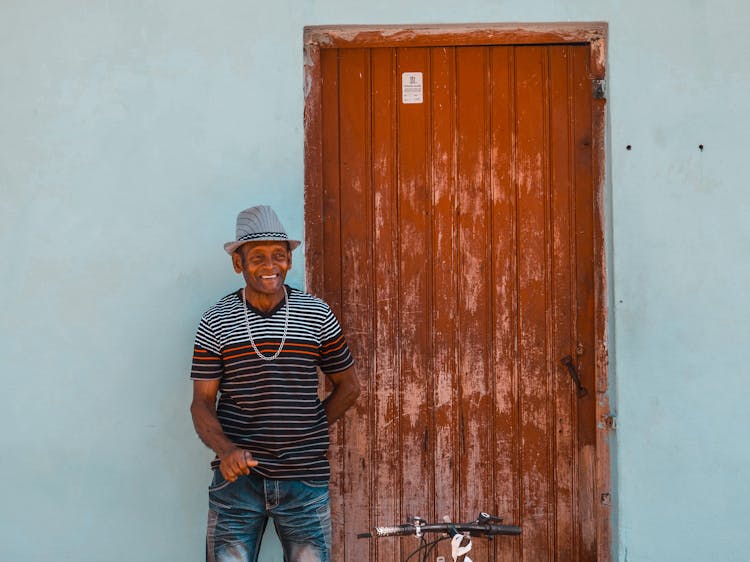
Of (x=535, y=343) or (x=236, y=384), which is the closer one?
(x=236, y=384)

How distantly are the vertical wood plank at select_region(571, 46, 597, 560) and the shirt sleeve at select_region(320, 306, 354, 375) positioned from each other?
3.88ft

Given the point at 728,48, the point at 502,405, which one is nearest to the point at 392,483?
the point at 502,405

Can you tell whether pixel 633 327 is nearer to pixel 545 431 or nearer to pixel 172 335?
pixel 545 431

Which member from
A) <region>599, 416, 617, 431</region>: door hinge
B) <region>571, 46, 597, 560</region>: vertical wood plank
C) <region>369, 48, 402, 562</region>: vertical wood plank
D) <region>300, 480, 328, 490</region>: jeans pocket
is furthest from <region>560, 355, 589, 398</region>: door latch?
<region>300, 480, 328, 490</region>: jeans pocket

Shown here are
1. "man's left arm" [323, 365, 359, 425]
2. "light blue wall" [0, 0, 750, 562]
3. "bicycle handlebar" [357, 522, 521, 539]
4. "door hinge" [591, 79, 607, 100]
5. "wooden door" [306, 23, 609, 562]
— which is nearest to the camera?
"bicycle handlebar" [357, 522, 521, 539]

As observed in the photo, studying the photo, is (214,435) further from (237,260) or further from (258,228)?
(258,228)

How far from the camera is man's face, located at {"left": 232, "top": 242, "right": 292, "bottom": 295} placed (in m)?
3.91

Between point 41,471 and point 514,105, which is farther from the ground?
point 514,105

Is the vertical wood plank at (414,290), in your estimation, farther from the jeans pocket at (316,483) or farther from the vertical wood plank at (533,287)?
the jeans pocket at (316,483)

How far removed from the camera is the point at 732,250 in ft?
14.5

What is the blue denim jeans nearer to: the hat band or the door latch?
the hat band

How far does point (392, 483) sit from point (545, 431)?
75 cm

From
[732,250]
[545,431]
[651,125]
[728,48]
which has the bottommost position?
[545,431]

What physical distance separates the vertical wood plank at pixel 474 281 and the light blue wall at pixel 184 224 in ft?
1.21
